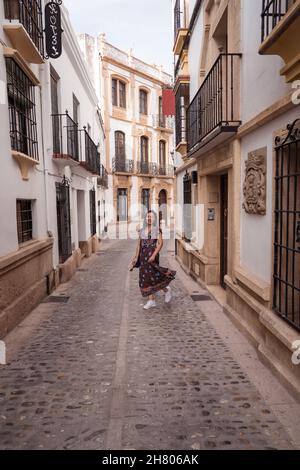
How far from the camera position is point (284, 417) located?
3.22m

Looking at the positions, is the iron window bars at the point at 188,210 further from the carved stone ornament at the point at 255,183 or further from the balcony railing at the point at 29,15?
the balcony railing at the point at 29,15

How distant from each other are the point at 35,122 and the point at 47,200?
1.73m

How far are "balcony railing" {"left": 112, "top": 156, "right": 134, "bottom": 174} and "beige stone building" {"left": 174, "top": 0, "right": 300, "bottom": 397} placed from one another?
55.5 ft

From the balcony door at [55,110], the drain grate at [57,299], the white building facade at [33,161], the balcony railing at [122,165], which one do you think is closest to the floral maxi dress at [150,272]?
the drain grate at [57,299]

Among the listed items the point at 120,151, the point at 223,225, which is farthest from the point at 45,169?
the point at 120,151

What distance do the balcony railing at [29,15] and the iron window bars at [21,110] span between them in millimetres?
829

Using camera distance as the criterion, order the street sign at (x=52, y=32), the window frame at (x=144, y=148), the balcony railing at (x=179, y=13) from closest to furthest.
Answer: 1. the street sign at (x=52, y=32)
2. the balcony railing at (x=179, y=13)
3. the window frame at (x=144, y=148)

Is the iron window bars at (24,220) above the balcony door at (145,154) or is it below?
below

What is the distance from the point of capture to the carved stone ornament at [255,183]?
181 inches

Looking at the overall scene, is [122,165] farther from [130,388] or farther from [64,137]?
[130,388]

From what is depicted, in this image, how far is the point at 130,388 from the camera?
149 inches

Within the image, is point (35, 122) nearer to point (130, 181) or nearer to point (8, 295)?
point (8, 295)

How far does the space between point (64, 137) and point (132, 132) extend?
17591mm
